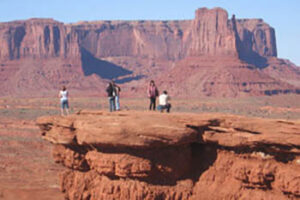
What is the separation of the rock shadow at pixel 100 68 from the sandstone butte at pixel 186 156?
139022 mm

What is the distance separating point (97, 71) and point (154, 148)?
481 ft

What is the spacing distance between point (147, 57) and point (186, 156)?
161655mm

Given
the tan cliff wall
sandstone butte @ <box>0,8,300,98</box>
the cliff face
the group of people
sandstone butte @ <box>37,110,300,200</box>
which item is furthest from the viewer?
the cliff face

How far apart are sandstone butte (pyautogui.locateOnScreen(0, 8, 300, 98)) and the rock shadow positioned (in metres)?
0.27

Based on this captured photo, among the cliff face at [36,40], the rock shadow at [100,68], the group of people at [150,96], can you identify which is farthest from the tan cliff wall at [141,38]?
the group of people at [150,96]

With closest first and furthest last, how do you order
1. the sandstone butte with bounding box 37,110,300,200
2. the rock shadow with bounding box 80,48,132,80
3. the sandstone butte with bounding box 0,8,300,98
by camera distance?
the sandstone butte with bounding box 37,110,300,200, the sandstone butte with bounding box 0,8,300,98, the rock shadow with bounding box 80,48,132,80

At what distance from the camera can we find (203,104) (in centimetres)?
8719

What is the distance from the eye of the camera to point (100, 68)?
163750mm

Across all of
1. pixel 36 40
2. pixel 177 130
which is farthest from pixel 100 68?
pixel 177 130

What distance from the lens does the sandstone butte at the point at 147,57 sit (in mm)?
114688

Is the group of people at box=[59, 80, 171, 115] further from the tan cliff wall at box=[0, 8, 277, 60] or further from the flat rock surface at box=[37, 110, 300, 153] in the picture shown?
the tan cliff wall at box=[0, 8, 277, 60]

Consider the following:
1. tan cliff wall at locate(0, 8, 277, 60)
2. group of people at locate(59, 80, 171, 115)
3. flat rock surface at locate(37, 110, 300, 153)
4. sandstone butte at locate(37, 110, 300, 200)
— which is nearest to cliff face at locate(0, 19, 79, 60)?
tan cliff wall at locate(0, 8, 277, 60)

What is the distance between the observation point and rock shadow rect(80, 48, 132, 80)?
158250mm

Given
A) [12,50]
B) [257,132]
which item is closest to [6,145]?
[257,132]
